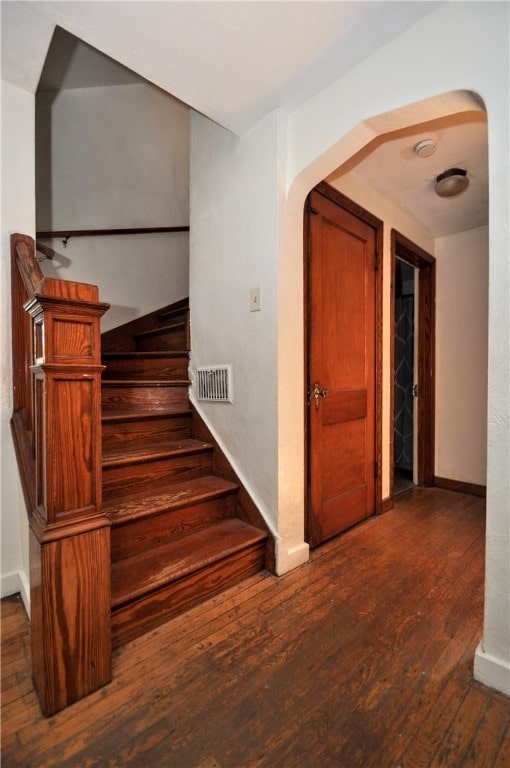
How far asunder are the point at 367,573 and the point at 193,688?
974mm

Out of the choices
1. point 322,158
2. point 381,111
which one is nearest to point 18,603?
point 322,158

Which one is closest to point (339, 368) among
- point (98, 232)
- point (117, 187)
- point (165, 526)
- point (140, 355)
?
point (165, 526)

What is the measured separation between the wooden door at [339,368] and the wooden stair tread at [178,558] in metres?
0.44

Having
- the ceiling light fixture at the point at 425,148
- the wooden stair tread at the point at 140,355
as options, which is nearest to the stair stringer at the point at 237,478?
the wooden stair tread at the point at 140,355

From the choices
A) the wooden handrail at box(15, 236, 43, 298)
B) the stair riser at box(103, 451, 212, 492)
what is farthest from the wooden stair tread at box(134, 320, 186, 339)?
the wooden handrail at box(15, 236, 43, 298)

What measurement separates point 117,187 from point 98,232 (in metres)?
0.48

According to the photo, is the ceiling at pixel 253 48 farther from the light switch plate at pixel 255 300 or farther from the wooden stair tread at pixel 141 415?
the wooden stair tread at pixel 141 415

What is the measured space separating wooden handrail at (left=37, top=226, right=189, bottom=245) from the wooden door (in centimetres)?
159

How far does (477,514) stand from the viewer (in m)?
2.44

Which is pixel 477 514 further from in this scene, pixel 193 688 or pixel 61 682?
pixel 61 682

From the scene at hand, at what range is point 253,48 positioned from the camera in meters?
1.32

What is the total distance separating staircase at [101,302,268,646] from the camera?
4.38 ft

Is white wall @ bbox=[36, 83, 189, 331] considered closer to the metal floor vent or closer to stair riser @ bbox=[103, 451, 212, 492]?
the metal floor vent

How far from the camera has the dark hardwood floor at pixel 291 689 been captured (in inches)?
35.2
